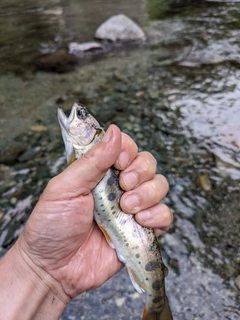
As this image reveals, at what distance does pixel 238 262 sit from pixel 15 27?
1058 centimetres

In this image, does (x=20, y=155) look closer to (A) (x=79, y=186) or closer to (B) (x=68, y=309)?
(B) (x=68, y=309)

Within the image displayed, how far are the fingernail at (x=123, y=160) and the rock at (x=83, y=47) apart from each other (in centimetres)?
690

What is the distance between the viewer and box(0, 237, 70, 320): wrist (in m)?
2.34

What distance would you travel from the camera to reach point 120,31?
9602mm

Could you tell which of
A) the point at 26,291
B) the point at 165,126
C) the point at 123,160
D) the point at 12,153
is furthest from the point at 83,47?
the point at 26,291

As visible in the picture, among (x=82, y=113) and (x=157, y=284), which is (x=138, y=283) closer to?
(x=157, y=284)

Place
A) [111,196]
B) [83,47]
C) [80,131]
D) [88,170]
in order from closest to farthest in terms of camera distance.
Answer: [88,170] → [80,131] → [111,196] → [83,47]

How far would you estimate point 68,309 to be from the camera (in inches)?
129

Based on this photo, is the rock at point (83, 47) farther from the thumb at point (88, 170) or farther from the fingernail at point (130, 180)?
the thumb at point (88, 170)

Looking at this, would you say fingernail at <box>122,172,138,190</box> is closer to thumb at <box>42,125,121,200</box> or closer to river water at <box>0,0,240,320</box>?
thumb at <box>42,125,121,200</box>

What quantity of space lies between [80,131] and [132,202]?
0.63 metres

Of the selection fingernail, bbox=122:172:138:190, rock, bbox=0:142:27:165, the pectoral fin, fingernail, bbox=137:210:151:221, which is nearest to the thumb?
fingernail, bbox=122:172:138:190

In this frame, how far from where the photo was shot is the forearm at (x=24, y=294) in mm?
2332

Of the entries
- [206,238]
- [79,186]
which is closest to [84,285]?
[79,186]
